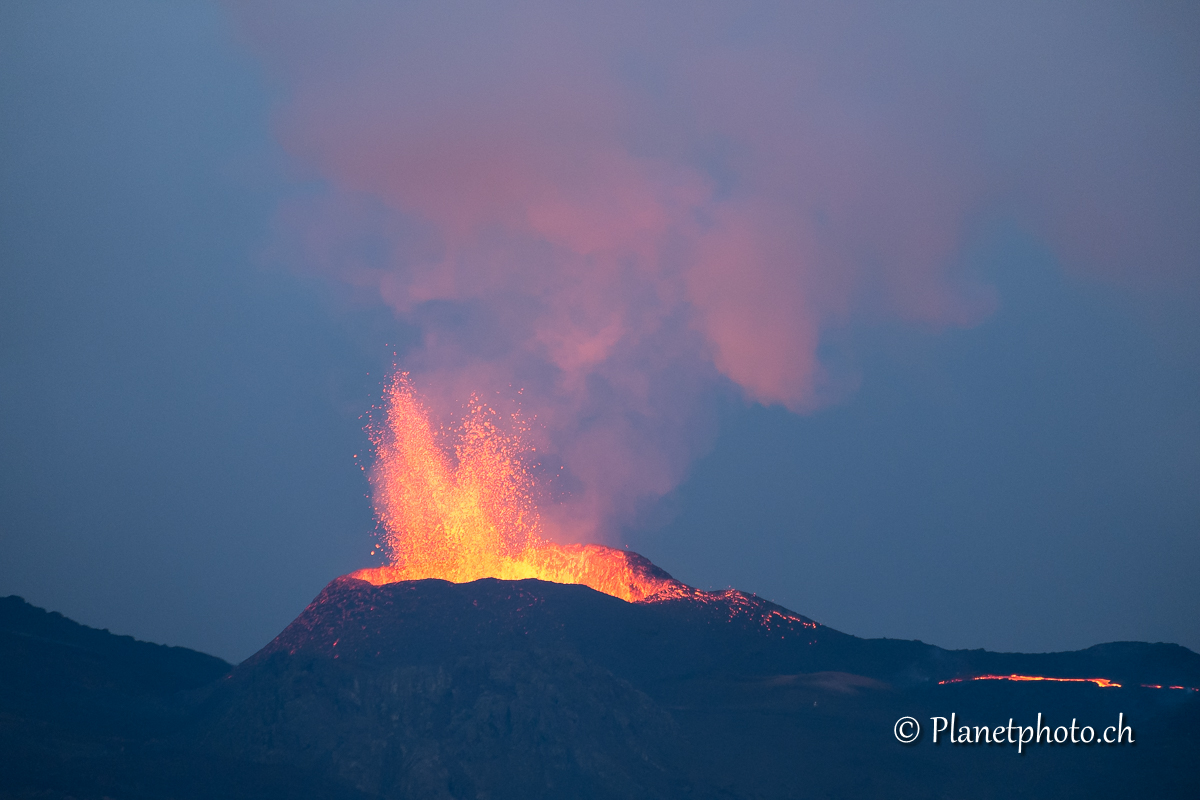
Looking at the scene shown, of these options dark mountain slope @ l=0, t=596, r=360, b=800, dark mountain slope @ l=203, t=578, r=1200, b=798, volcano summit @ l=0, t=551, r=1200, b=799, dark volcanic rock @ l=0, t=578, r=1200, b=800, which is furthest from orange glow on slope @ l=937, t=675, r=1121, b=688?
dark mountain slope @ l=0, t=596, r=360, b=800

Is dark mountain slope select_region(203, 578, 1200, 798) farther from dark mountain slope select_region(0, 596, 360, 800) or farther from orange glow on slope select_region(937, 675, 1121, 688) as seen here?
dark mountain slope select_region(0, 596, 360, 800)

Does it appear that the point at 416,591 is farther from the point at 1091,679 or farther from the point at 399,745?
the point at 1091,679

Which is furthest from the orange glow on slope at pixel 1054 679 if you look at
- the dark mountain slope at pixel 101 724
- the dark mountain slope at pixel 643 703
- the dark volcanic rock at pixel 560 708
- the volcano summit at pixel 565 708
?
the dark mountain slope at pixel 101 724

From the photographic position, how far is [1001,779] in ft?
195

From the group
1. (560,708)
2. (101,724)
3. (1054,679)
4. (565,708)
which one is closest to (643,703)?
(565,708)

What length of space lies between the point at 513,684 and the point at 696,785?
1361cm

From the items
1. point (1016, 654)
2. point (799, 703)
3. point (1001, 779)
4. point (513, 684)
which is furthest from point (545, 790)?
point (1016, 654)

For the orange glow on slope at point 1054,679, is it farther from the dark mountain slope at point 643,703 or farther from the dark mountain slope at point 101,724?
the dark mountain slope at point 101,724

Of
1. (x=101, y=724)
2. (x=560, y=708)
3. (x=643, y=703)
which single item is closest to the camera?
(x=101, y=724)

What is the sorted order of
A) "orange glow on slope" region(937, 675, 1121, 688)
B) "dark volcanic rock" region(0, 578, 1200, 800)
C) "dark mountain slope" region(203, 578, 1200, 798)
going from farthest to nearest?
"orange glow on slope" region(937, 675, 1121, 688), "dark mountain slope" region(203, 578, 1200, 798), "dark volcanic rock" region(0, 578, 1200, 800)

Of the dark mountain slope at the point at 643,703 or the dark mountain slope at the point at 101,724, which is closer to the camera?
the dark mountain slope at the point at 101,724

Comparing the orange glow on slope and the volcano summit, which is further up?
the orange glow on slope

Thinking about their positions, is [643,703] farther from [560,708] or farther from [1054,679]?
[1054,679]

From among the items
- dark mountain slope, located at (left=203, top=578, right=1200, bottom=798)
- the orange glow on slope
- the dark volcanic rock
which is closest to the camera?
the dark volcanic rock
